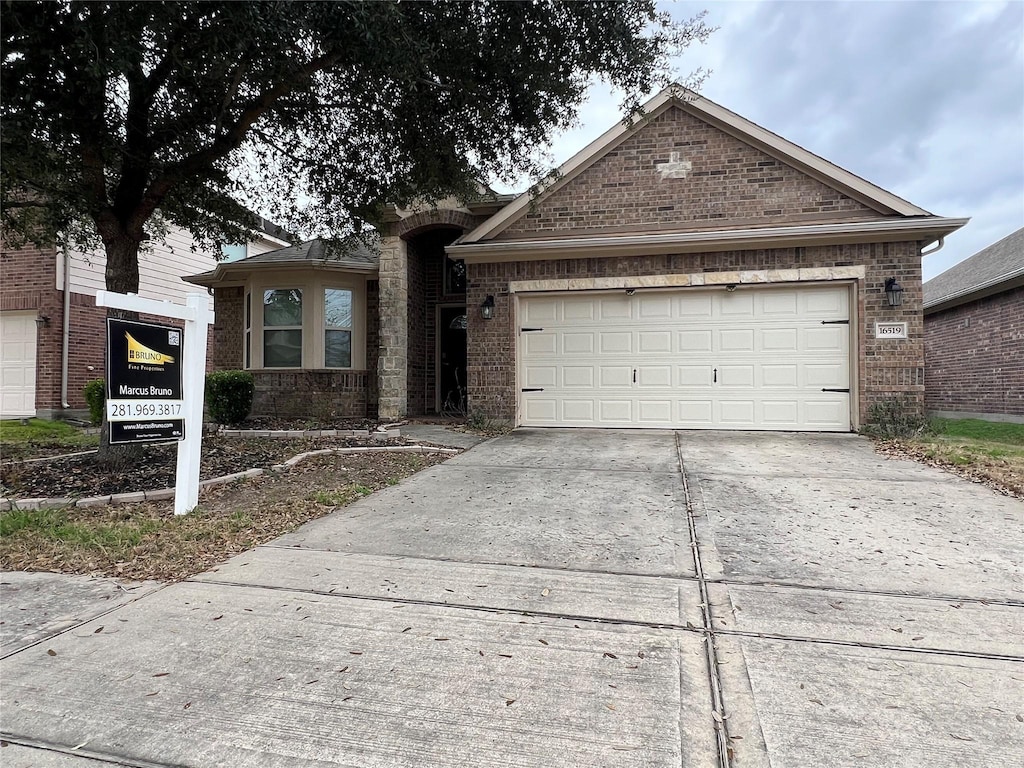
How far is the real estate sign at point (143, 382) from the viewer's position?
172 inches

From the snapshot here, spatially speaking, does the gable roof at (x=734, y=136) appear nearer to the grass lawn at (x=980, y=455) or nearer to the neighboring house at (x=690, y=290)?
the neighboring house at (x=690, y=290)

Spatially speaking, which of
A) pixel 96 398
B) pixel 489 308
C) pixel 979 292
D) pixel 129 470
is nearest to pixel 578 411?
pixel 489 308

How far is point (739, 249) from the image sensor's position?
9398mm

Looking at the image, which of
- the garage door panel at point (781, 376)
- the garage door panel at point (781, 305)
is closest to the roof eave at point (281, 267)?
the garage door panel at point (781, 305)

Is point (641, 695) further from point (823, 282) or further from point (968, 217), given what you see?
point (968, 217)

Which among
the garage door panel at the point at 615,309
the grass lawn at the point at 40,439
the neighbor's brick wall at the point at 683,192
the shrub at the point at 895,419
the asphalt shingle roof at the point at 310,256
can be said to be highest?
the neighbor's brick wall at the point at 683,192

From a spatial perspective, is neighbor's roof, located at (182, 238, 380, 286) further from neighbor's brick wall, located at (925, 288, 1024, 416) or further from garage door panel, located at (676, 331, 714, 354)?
neighbor's brick wall, located at (925, 288, 1024, 416)

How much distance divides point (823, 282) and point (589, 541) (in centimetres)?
739

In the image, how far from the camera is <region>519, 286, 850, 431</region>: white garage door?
9.34 m

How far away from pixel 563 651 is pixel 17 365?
15.1 m

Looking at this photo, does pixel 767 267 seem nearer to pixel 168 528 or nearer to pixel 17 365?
pixel 168 528

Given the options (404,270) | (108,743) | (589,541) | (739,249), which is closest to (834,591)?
(589,541)

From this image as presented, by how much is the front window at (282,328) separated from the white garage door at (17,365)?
531 cm

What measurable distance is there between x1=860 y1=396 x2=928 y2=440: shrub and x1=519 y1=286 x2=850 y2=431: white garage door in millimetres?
403
